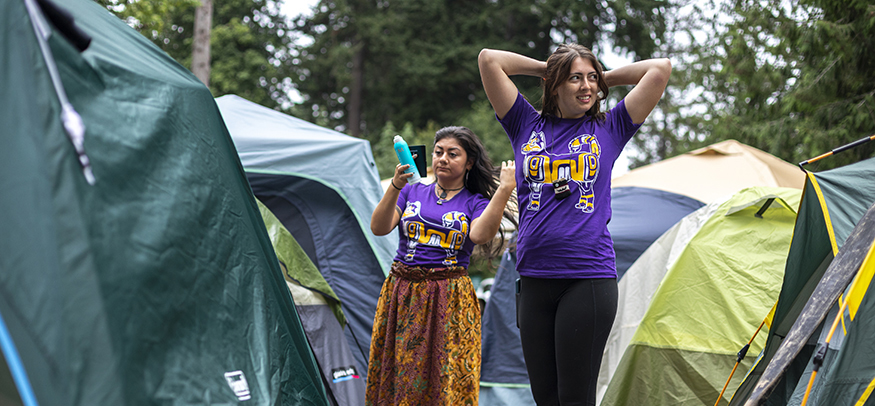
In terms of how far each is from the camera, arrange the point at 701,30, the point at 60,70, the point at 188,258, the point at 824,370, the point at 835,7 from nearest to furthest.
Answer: the point at 60,70 → the point at 188,258 → the point at 824,370 → the point at 835,7 → the point at 701,30

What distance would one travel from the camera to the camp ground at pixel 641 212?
4211 mm

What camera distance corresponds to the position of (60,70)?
1.40 metres

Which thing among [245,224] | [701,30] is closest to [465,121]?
[701,30]

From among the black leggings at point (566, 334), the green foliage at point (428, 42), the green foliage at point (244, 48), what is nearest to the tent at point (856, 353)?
the black leggings at point (566, 334)

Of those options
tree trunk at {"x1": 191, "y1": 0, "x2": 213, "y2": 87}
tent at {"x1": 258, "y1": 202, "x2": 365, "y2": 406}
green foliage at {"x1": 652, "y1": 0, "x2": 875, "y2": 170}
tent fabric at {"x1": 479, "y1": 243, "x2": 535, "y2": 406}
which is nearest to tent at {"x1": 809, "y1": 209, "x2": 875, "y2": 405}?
tent at {"x1": 258, "y1": 202, "x2": 365, "y2": 406}

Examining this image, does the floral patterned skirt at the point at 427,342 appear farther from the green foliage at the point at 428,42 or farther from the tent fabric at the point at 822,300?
the green foliage at the point at 428,42

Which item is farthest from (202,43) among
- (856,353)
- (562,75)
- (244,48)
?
(244,48)

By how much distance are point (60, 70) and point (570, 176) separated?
1390mm

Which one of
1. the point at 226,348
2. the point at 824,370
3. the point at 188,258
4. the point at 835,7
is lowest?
the point at 824,370

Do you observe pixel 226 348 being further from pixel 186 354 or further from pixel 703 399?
pixel 703 399

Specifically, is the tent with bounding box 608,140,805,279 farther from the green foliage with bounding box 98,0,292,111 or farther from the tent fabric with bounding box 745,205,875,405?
the green foliage with bounding box 98,0,292,111

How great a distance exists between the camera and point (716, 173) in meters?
5.96

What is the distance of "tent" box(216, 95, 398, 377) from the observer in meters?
4.11

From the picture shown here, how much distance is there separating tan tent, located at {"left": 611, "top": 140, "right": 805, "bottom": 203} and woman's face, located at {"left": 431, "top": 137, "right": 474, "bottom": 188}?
3.46 m
